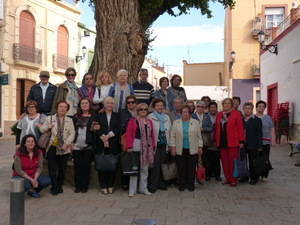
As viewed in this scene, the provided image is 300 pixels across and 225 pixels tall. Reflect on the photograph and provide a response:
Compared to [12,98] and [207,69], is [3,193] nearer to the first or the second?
[12,98]

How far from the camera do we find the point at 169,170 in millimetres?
8430

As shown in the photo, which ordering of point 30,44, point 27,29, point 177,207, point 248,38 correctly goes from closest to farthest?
point 177,207 → point 27,29 → point 30,44 → point 248,38

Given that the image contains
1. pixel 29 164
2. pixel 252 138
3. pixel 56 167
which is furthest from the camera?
pixel 252 138

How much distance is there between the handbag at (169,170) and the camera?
8.39 m

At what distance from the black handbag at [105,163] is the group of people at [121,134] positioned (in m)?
0.02

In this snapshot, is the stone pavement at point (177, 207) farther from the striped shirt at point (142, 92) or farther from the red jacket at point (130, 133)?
the striped shirt at point (142, 92)

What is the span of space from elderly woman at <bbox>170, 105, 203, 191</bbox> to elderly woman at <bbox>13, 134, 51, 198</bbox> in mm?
2419

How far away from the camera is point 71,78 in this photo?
8.48 meters

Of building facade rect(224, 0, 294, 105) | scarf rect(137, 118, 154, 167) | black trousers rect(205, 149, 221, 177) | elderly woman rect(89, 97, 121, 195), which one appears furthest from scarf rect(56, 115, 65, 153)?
building facade rect(224, 0, 294, 105)

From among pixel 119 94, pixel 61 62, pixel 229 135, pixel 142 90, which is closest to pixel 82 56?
pixel 61 62

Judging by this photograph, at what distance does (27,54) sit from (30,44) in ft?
2.63

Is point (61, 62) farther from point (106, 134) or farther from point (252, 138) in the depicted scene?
point (106, 134)

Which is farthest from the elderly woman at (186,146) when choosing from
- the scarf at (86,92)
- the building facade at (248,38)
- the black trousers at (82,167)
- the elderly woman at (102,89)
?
the building facade at (248,38)

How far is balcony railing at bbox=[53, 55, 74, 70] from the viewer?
1123 inches
